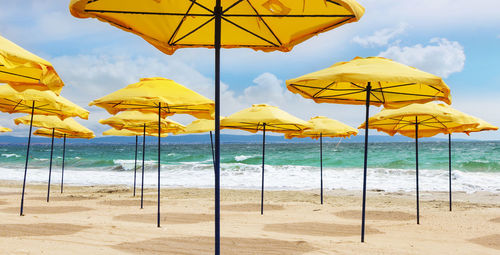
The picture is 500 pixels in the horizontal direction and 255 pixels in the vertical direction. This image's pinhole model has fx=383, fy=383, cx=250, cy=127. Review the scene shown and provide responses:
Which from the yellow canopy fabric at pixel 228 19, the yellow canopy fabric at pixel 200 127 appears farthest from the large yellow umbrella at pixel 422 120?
the yellow canopy fabric at pixel 200 127

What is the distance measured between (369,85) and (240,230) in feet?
10.3

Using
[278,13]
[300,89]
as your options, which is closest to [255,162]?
[300,89]

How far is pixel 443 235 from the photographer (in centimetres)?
639

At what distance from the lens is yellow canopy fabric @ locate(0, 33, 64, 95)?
365 cm

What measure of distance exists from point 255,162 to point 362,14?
35931mm

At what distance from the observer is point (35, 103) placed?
23.8ft

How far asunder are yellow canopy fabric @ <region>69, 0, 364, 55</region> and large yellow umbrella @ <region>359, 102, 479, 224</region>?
7.72 ft

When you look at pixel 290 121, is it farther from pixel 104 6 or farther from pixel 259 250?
pixel 104 6

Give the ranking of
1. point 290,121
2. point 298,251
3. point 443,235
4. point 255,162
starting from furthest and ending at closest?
point 255,162
point 290,121
point 443,235
point 298,251

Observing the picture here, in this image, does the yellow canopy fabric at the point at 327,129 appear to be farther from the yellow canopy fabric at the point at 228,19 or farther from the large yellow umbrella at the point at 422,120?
the yellow canopy fabric at the point at 228,19

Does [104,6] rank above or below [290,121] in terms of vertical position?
above

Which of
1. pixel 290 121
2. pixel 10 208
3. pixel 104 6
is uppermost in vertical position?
pixel 104 6

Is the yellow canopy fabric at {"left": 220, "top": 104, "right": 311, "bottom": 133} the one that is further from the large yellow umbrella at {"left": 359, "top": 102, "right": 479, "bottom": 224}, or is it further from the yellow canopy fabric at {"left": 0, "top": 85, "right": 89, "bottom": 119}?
the yellow canopy fabric at {"left": 0, "top": 85, "right": 89, "bottom": 119}

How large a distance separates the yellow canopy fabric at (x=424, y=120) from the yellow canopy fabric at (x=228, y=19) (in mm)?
3086
